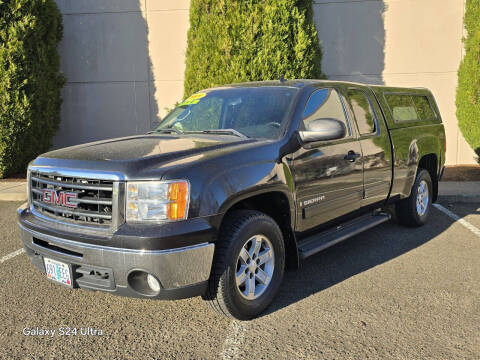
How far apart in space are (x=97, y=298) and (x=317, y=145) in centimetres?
238

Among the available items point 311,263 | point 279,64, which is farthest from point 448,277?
point 279,64

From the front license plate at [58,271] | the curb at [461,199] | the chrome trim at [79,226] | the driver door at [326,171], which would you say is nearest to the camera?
the chrome trim at [79,226]

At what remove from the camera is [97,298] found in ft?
12.2

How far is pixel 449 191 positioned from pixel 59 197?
6.82m

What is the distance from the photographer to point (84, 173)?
2.88 meters

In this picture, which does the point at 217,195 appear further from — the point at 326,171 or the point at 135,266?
the point at 326,171

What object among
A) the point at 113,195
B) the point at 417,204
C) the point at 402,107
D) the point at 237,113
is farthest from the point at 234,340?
the point at 402,107

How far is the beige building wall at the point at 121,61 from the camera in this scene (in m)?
10.6

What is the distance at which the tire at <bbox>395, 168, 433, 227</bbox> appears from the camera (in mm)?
5547

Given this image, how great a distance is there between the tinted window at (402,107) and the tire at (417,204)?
773mm

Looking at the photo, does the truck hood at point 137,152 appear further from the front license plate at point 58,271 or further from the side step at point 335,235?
the side step at point 335,235

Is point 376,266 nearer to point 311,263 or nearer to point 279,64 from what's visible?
point 311,263

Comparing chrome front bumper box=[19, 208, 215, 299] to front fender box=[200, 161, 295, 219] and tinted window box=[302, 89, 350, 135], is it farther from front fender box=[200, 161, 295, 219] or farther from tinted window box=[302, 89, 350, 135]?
tinted window box=[302, 89, 350, 135]

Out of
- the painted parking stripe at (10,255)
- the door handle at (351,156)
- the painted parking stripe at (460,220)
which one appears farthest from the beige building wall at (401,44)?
the painted parking stripe at (10,255)
